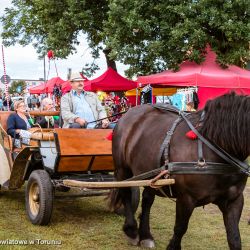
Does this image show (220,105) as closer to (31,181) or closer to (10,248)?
(10,248)

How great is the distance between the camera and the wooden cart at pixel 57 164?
5.04m

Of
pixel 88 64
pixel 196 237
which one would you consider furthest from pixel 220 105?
pixel 88 64

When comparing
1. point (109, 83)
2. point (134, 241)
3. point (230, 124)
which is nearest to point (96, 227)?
point (134, 241)

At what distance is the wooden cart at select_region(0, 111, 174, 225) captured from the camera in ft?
16.5

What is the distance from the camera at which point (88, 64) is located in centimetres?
2220

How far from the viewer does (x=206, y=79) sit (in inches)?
464

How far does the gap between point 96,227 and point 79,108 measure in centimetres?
155

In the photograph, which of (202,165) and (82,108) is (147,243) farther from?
(82,108)

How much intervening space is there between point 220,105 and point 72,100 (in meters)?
2.50

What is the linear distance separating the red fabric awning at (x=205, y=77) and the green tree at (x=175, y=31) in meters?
0.52

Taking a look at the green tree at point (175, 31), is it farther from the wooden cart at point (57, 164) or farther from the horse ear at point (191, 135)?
the horse ear at point (191, 135)

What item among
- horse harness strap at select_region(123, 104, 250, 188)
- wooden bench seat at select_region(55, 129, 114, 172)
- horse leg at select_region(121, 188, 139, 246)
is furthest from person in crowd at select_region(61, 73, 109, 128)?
horse harness strap at select_region(123, 104, 250, 188)

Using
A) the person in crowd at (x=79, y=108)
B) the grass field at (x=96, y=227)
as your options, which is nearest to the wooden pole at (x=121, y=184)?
the grass field at (x=96, y=227)

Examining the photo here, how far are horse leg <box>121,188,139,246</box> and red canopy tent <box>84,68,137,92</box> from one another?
10.8 meters
